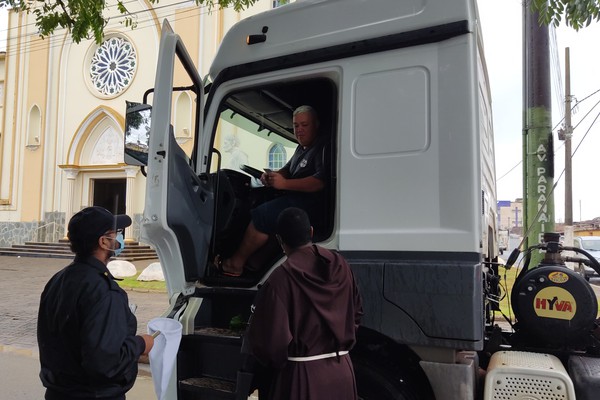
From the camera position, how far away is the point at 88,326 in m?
2.07

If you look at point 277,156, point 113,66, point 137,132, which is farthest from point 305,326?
point 113,66

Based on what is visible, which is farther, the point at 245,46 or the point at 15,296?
the point at 15,296

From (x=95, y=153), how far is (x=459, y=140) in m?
22.1

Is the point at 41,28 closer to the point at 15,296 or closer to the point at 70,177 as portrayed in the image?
the point at 15,296

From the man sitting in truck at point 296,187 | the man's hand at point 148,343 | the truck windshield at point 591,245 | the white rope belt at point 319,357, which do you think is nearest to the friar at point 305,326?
the white rope belt at point 319,357

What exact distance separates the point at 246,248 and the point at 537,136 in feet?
11.8

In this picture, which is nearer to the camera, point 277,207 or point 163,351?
point 163,351

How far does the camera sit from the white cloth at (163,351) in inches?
99.5

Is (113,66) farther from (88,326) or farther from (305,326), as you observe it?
(305,326)

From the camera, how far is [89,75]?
22078 millimetres

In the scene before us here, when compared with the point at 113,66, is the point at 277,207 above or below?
below

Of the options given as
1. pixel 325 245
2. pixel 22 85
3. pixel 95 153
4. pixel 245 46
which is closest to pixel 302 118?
pixel 245 46

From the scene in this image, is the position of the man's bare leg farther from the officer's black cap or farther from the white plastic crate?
the white plastic crate

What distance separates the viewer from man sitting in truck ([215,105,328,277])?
316cm
